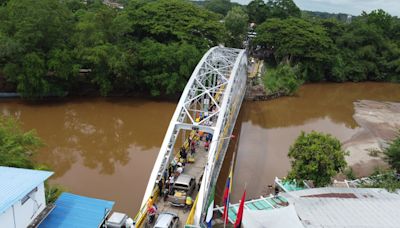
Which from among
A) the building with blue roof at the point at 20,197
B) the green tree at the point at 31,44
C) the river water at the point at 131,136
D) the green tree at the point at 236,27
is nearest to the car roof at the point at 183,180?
the river water at the point at 131,136

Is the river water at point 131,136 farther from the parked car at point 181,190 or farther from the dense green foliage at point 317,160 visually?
the dense green foliage at point 317,160

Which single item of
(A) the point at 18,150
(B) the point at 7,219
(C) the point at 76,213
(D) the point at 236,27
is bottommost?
(C) the point at 76,213

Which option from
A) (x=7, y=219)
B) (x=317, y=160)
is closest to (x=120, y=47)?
(x=317, y=160)

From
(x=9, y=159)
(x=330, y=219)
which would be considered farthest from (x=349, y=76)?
(x=9, y=159)

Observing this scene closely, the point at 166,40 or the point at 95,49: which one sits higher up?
the point at 166,40

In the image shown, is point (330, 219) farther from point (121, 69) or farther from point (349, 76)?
point (349, 76)

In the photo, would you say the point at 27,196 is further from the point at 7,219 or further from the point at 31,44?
the point at 31,44

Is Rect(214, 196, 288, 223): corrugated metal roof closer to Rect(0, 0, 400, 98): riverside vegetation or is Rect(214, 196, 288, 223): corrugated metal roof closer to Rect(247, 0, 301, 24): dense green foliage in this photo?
Rect(0, 0, 400, 98): riverside vegetation
